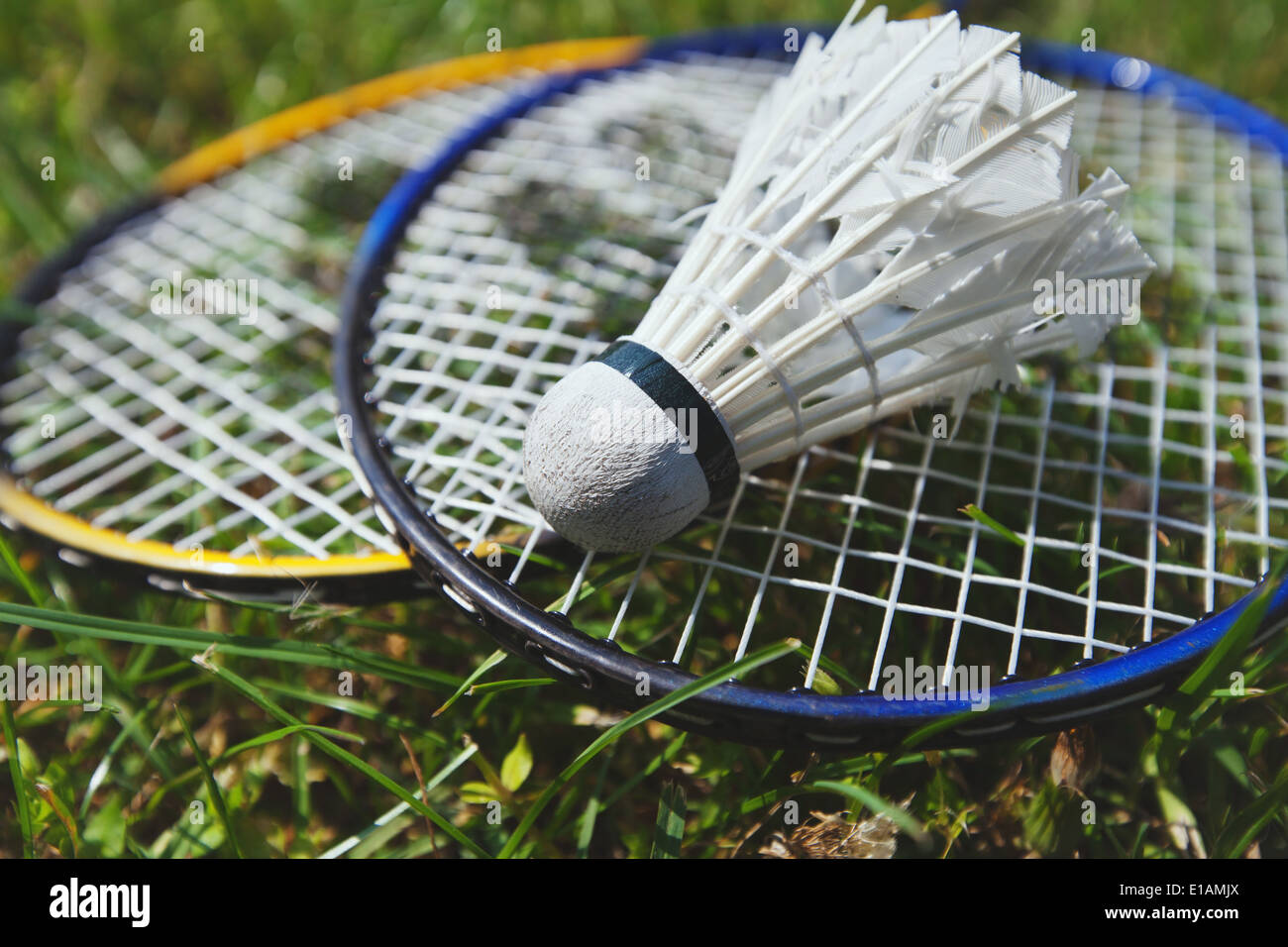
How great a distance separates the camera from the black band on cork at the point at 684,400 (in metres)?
1.38

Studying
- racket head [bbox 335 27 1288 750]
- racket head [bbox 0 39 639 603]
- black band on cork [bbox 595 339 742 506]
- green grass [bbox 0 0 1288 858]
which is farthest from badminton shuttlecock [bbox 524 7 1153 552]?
racket head [bbox 0 39 639 603]

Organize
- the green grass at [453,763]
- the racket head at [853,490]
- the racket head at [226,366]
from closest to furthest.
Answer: the racket head at [853,490]
the green grass at [453,763]
the racket head at [226,366]

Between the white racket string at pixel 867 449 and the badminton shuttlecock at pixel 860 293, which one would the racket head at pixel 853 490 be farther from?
the badminton shuttlecock at pixel 860 293

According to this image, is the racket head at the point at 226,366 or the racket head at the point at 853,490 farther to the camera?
the racket head at the point at 226,366

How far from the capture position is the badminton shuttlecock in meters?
1.38

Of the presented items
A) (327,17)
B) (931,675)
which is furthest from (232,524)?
(327,17)

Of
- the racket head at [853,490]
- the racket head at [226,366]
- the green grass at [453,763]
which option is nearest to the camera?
the racket head at [853,490]

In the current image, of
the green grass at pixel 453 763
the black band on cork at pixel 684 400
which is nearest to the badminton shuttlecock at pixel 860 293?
the black band on cork at pixel 684 400

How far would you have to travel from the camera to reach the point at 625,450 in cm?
136

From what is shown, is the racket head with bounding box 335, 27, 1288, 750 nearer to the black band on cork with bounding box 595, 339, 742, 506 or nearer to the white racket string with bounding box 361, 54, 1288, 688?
the white racket string with bounding box 361, 54, 1288, 688

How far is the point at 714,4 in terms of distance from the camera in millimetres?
3180

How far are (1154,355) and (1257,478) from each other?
1.51ft

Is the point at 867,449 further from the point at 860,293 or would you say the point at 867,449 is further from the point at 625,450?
the point at 625,450

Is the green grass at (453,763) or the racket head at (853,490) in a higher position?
the racket head at (853,490)
